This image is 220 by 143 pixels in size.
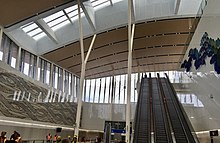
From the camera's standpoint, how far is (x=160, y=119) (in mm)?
16812

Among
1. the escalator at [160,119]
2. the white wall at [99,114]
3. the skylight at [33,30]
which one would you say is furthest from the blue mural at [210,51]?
the white wall at [99,114]

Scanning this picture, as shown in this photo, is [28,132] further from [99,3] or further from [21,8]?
[99,3]

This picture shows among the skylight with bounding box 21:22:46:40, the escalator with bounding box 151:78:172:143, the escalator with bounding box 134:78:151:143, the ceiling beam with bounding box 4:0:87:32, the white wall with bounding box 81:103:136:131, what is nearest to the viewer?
the escalator with bounding box 151:78:172:143

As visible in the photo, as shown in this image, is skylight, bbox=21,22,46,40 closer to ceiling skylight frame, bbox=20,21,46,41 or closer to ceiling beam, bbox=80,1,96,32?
ceiling skylight frame, bbox=20,21,46,41

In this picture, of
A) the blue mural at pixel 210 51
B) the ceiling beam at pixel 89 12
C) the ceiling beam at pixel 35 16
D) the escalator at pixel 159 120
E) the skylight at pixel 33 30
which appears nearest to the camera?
the blue mural at pixel 210 51

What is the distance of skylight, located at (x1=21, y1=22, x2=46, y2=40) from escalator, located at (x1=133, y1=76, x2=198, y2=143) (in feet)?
35.8

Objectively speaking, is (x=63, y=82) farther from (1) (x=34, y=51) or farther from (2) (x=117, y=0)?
(2) (x=117, y=0)

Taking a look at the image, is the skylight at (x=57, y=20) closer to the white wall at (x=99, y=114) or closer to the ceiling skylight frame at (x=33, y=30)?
the ceiling skylight frame at (x=33, y=30)

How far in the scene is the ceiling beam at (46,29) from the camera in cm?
2119

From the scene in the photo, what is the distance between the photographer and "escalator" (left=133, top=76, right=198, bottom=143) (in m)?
13.9

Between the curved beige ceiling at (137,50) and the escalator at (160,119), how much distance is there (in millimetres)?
4078

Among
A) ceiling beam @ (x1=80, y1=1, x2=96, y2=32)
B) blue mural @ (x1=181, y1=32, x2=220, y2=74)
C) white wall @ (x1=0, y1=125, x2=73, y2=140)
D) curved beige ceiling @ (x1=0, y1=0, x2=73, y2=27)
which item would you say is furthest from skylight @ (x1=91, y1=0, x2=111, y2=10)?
blue mural @ (x1=181, y1=32, x2=220, y2=74)

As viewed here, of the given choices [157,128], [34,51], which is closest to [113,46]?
[34,51]

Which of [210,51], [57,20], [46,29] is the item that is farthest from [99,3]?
[210,51]
